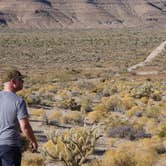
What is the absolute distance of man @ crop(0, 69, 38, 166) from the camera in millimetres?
5605

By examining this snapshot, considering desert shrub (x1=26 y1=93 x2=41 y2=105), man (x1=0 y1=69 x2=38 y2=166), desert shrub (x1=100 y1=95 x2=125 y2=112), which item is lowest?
desert shrub (x1=26 y1=93 x2=41 y2=105)

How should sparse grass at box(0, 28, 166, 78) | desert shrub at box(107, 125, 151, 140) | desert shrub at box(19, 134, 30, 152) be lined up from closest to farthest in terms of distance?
desert shrub at box(19, 134, 30, 152), desert shrub at box(107, 125, 151, 140), sparse grass at box(0, 28, 166, 78)

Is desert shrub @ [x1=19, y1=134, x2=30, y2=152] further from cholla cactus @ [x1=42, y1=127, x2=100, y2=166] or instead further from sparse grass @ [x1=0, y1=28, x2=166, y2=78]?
sparse grass @ [x1=0, y1=28, x2=166, y2=78]

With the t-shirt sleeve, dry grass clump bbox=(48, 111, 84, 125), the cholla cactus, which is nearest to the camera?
the t-shirt sleeve

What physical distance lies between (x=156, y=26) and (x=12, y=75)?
195 metres

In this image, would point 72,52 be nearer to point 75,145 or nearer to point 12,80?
point 75,145

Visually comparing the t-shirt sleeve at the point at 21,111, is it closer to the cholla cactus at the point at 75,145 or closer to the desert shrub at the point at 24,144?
the cholla cactus at the point at 75,145

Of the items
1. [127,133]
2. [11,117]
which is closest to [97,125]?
[127,133]

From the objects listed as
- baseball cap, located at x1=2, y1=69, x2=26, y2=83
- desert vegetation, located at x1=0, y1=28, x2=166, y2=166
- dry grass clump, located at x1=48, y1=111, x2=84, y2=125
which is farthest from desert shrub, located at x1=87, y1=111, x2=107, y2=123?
baseball cap, located at x1=2, y1=69, x2=26, y2=83

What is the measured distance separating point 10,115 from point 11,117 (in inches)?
1.0

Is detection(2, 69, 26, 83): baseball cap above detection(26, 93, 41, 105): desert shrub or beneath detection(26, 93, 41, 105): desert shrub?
above

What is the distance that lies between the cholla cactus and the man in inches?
135

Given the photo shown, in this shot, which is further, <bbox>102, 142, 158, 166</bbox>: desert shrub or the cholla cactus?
<bbox>102, 142, 158, 166</bbox>: desert shrub

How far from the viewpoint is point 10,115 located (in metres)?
5.66
